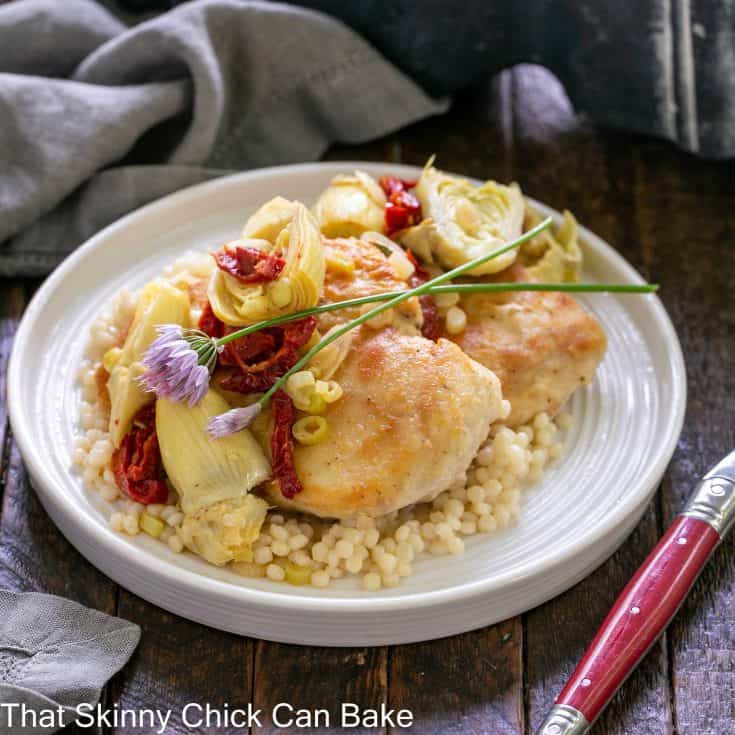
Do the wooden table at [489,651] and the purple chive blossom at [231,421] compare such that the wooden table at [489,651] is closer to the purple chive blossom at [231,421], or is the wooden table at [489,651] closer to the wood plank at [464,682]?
the wood plank at [464,682]

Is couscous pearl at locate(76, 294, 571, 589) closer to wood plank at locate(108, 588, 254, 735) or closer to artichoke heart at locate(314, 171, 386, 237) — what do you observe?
wood plank at locate(108, 588, 254, 735)

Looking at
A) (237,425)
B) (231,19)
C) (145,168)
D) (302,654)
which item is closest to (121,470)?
(237,425)

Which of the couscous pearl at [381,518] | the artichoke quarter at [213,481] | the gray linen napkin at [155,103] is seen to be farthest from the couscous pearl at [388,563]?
the gray linen napkin at [155,103]

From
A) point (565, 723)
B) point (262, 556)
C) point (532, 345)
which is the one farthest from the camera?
point (532, 345)

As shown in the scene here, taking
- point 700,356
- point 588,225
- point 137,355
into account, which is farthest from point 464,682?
point 588,225

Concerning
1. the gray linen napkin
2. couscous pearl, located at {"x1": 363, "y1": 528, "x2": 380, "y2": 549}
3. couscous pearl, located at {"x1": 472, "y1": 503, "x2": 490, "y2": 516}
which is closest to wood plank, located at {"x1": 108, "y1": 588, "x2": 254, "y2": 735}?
couscous pearl, located at {"x1": 363, "y1": 528, "x2": 380, "y2": 549}

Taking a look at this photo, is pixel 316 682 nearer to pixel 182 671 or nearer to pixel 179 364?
pixel 182 671
